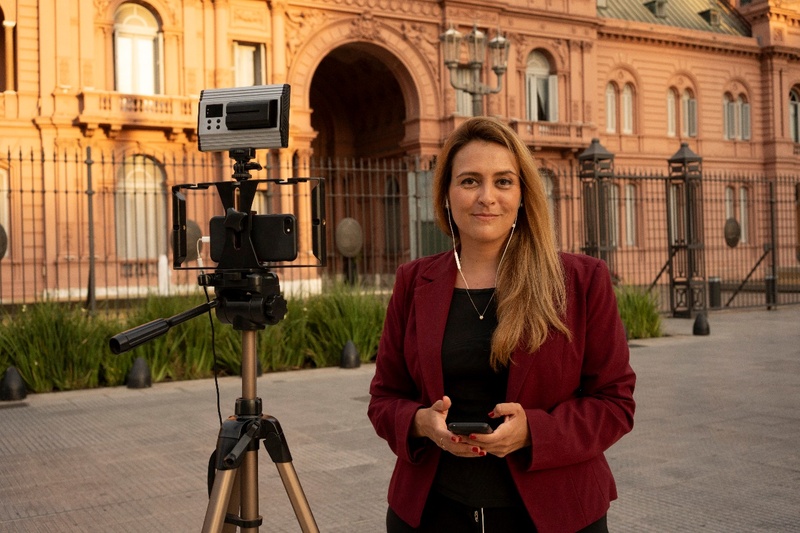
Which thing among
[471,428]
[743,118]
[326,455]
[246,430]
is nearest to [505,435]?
[471,428]

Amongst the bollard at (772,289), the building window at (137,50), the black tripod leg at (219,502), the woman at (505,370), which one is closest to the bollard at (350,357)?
the black tripod leg at (219,502)

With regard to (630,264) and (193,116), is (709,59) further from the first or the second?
(193,116)

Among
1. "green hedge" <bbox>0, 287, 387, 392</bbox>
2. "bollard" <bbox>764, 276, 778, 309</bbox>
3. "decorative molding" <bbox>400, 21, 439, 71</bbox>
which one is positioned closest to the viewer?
"green hedge" <bbox>0, 287, 387, 392</bbox>

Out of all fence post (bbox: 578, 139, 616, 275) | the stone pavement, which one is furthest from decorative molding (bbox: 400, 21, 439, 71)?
the stone pavement

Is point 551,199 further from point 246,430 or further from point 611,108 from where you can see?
point 611,108

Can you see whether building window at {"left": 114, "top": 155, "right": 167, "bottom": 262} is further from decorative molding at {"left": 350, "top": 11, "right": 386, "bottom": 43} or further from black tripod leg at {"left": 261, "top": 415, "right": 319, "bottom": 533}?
black tripod leg at {"left": 261, "top": 415, "right": 319, "bottom": 533}

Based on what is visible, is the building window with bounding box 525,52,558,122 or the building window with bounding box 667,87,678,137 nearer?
the building window with bounding box 525,52,558,122

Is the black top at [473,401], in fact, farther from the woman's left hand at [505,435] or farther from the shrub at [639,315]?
the shrub at [639,315]

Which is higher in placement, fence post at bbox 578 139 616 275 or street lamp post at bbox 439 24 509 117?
street lamp post at bbox 439 24 509 117

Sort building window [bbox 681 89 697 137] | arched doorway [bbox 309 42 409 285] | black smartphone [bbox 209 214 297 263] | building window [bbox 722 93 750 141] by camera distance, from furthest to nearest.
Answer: building window [bbox 722 93 750 141]
building window [bbox 681 89 697 137]
arched doorway [bbox 309 42 409 285]
black smartphone [bbox 209 214 297 263]

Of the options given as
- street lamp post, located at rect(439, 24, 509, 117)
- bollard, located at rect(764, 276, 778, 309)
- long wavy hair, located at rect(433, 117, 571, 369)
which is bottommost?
bollard, located at rect(764, 276, 778, 309)

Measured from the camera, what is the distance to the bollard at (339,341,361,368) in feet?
37.0

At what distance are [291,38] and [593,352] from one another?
26426 millimetres

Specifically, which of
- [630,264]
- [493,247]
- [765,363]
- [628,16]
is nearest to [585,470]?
[493,247]
